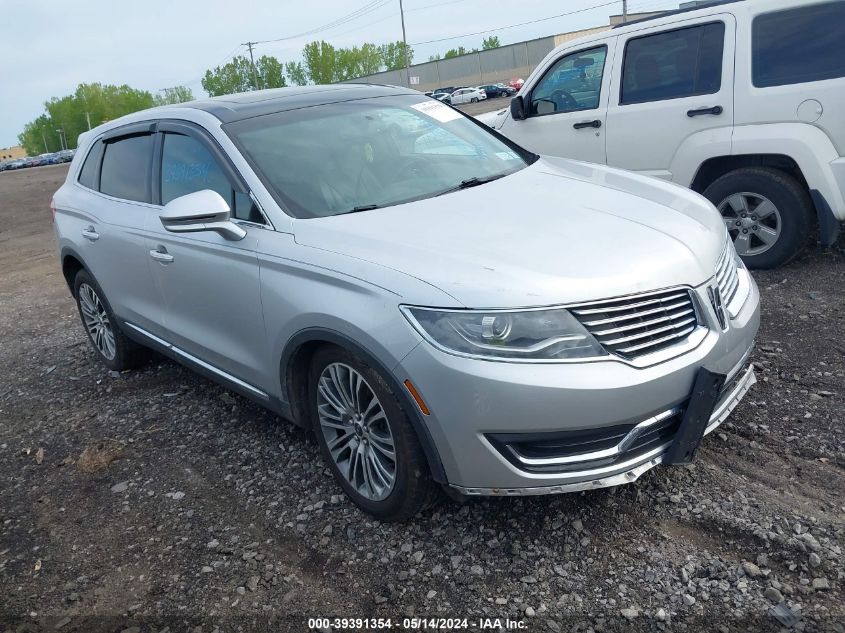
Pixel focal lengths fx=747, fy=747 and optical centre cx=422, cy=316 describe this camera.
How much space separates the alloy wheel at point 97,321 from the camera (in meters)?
5.45

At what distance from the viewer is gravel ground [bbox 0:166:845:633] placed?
2674 millimetres

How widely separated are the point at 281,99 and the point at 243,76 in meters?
106

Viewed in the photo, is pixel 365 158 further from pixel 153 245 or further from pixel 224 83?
pixel 224 83

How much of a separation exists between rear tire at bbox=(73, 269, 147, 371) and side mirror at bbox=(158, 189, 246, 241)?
6.61ft

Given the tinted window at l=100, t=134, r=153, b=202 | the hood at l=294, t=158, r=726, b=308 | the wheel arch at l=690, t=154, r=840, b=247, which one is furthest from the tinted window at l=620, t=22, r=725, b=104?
the tinted window at l=100, t=134, r=153, b=202

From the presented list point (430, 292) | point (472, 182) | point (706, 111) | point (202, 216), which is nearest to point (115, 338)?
point (202, 216)

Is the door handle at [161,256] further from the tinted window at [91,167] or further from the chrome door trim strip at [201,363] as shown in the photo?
the tinted window at [91,167]

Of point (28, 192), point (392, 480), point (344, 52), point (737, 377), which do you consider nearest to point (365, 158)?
point (392, 480)

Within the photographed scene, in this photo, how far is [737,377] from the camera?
10.4 ft

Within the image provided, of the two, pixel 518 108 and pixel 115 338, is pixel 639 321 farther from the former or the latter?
pixel 518 108

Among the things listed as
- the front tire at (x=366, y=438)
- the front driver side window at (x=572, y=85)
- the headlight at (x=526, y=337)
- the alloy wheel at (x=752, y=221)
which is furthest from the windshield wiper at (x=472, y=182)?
the front driver side window at (x=572, y=85)

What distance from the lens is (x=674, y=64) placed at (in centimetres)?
611

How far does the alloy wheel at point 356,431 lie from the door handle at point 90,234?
8.17 feet

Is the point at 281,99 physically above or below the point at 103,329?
above
